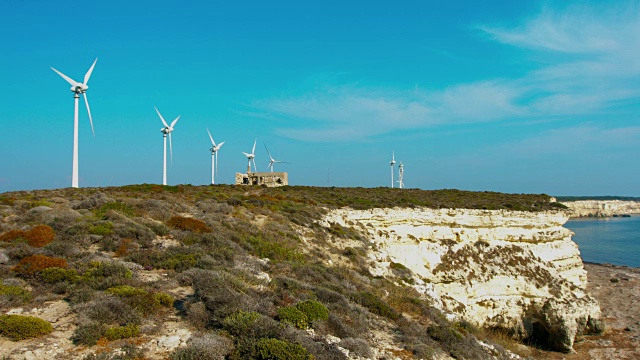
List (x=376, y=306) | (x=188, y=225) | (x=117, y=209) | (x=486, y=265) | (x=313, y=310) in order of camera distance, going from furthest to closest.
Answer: (x=486, y=265) < (x=117, y=209) < (x=188, y=225) < (x=376, y=306) < (x=313, y=310)

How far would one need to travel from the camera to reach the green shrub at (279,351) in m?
8.23

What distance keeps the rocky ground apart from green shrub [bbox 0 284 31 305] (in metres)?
28.9

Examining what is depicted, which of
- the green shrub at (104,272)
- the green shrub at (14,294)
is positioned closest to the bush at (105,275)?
the green shrub at (104,272)

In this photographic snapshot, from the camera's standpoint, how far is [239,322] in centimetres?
930

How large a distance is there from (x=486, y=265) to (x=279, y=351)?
93.4 ft

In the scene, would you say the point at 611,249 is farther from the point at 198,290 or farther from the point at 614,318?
the point at 198,290

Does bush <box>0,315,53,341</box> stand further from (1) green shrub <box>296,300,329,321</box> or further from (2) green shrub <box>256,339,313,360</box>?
(1) green shrub <box>296,300,329,321</box>

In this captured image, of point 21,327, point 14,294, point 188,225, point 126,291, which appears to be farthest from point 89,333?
point 188,225

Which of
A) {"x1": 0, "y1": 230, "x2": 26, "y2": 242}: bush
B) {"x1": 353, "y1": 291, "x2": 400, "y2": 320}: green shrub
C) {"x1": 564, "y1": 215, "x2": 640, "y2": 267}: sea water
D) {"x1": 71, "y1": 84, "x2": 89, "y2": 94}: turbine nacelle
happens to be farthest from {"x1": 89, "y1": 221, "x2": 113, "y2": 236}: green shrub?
{"x1": 564, "y1": 215, "x2": 640, "y2": 267}: sea water

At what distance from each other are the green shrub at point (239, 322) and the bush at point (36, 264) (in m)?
6.31

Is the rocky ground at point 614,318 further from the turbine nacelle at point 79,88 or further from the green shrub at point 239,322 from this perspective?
the turbine nacelle at point 79,88

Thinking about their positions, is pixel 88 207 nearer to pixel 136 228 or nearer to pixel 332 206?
pixel 136 228

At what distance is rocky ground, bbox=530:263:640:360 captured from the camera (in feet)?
93.0

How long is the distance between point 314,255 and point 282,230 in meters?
A: 3.01
